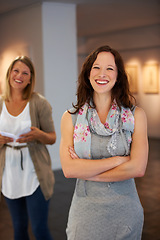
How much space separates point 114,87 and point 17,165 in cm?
117

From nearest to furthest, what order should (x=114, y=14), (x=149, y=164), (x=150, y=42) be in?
(x=149, y=164) < (x=114, y=14) < (x=150, y=42)

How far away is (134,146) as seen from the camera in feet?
6.97

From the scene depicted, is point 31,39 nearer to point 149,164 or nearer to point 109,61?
point 149,164

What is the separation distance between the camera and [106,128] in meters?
2.13

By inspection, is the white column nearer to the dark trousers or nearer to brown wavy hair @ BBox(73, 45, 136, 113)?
the dark trousers

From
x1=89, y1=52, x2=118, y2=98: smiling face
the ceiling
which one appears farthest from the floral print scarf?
the ceiling

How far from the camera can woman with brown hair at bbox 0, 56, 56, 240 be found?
2.93 metres

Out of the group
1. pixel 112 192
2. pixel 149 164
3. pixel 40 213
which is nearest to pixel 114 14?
pixel 149 164

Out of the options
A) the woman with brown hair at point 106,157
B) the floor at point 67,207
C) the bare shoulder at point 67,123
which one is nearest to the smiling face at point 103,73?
the woman with brown hair at point 106,157

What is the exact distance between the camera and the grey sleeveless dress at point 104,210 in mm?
2068

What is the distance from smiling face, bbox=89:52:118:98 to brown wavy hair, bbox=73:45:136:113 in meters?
0.03

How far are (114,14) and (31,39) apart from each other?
8.40ft

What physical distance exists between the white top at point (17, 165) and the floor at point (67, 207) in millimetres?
1174

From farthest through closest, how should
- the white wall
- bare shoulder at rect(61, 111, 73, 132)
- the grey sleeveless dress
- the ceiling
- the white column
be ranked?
the white wall < the ceiling < the white column < bare shoulder at rect(61, 111, 73, 132) < the grey sleeveless dress
